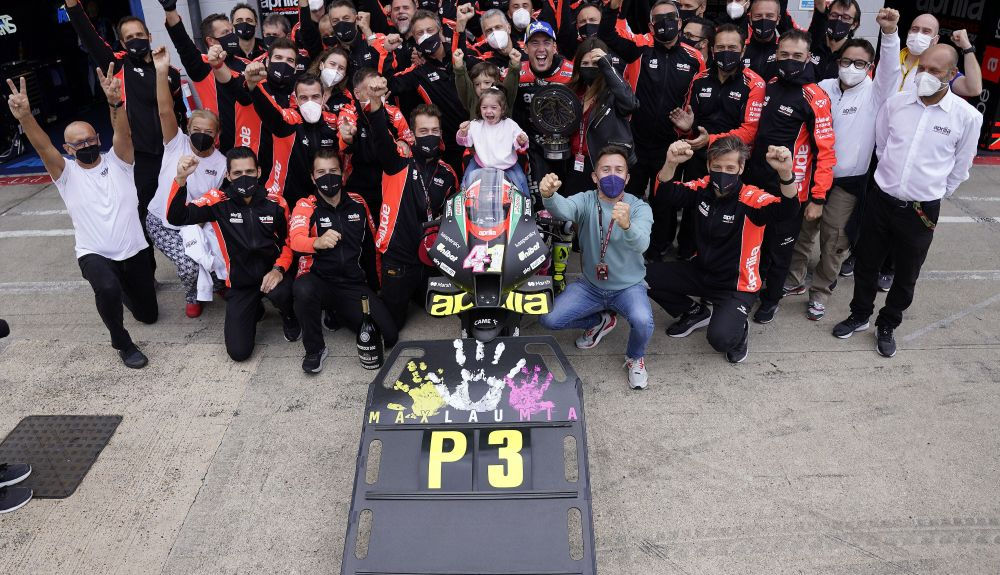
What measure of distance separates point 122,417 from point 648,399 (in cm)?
328

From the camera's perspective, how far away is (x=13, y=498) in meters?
3.66

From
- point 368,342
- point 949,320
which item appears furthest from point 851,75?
point 368,342

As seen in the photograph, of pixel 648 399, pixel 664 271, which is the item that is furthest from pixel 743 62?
pixel 648 399

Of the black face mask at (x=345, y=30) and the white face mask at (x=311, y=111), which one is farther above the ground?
the black face mask at (x=345, y=30)

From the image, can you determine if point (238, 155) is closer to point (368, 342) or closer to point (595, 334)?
point (368, 342)

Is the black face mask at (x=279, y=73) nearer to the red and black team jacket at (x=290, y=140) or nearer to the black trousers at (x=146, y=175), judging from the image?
the red and black team jacket at (x=290, y=140)

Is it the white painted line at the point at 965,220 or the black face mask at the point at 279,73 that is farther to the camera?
the white painted line at the point at 965,220

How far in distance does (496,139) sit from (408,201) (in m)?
0.76

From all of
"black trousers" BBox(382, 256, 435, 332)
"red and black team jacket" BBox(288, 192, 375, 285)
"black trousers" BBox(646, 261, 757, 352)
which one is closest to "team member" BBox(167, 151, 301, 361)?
"red and black team jacket" BBox(288, 192, 375, 285)

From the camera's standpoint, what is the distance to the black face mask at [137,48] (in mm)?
5516

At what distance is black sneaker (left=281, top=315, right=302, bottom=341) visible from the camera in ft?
16.7

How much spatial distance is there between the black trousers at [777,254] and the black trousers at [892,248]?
1.48 ft

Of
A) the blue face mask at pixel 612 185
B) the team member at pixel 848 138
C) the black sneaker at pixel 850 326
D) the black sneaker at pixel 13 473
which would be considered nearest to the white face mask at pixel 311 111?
Answer: the blue face mask at pixel 612 185

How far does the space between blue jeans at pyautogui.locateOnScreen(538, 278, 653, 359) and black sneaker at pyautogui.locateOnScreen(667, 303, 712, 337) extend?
1.60ft
